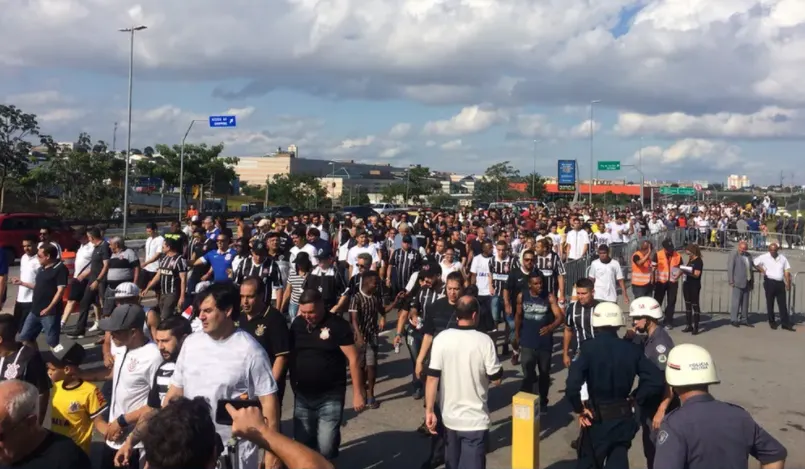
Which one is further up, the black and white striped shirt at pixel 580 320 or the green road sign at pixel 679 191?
the green road sign at pixel 679 191

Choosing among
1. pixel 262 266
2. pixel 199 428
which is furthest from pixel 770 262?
pixel 199 428

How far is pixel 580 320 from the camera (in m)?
7.53

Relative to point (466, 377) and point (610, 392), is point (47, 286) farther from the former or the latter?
point (610, 392)

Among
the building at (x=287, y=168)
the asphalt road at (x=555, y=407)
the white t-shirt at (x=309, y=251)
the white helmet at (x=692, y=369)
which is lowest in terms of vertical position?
the asphalt road at (x=555, y=407)

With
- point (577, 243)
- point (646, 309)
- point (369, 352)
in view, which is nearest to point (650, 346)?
point (646, 309)

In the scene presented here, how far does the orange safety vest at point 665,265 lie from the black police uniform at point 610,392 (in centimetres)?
818

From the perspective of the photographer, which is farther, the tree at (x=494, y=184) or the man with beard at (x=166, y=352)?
the tree at (x=494, y=184)

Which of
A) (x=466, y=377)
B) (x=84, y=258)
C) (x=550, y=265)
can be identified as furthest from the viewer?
(x=550, y=265)

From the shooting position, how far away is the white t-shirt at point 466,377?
4.90 meters

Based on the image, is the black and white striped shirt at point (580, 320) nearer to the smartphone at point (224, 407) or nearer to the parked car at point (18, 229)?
the smartphone at point (224, 407)

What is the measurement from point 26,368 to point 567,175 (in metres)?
60.1

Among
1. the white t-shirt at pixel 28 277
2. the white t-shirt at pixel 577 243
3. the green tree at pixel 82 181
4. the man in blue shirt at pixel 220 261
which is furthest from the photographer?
the green tree at pixel 82 181

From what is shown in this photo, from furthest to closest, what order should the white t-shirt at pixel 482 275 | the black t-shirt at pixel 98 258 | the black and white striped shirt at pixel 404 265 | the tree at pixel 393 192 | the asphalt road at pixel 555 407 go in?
the tree at pixel 393 192, the black and white striped shirt at pixel 404 265, the white t-shirt at pixel 482 275, the black t-shirt at pixel 98 258, the asphalt road at pixel 555 407

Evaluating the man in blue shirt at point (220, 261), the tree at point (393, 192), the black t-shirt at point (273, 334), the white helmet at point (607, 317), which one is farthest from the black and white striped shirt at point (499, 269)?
the tree at point (393, 192)
